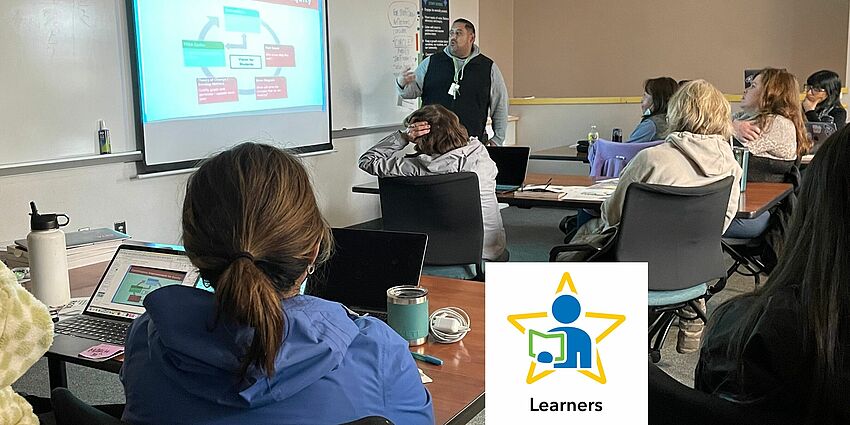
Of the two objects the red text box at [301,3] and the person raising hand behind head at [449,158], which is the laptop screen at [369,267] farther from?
the red text box at [301,3]

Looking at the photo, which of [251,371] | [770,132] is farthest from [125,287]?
[770,132]

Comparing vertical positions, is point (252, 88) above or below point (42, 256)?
above

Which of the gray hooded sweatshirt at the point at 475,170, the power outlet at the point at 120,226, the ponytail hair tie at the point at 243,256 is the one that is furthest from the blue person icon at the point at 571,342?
the power outlet at the point at 120,226

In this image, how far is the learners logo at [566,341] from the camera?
0.62 metres

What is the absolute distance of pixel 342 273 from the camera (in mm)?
1836

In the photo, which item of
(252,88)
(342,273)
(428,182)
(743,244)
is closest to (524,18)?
(252,88)

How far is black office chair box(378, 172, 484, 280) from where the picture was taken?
9.65 ft

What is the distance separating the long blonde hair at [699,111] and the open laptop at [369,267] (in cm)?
166

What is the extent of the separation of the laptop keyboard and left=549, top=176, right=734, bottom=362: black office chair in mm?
1603

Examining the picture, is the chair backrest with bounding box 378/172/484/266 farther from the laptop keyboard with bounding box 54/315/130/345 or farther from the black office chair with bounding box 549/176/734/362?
the laptop keyboard with bounding box 54/315/130/345

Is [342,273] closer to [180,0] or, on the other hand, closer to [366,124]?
[180,0]

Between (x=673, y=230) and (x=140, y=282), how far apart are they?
1719 mm

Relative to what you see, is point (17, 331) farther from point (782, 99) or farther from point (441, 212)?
point (782, 99)

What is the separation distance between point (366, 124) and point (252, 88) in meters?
1.17
